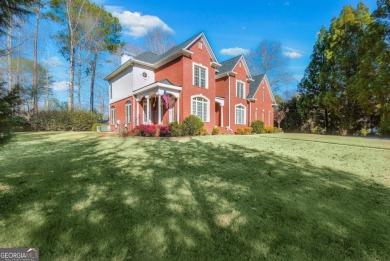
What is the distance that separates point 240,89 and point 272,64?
15.9 m

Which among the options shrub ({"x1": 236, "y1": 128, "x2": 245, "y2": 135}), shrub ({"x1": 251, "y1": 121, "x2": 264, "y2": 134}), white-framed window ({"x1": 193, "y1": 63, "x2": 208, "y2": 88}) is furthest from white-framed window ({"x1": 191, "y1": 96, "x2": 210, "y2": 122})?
shrub ({"x1": 251, "y1": 121, "x2": 264, "y2": 134})

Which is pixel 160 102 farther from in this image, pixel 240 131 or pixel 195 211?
pixel 195 211

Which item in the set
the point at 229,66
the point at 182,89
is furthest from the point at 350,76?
the point at 182,89

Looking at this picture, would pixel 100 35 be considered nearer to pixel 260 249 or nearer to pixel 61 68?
pixel 61 68

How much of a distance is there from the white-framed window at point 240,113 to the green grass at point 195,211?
51.4ft

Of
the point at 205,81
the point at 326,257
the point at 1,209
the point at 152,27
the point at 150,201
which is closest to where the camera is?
the point at 326,257

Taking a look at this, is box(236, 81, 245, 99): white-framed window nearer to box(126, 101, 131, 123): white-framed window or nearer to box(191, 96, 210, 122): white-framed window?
box(191, 96, 210, 122): white-framed window

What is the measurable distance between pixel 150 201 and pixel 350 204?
3.50 m

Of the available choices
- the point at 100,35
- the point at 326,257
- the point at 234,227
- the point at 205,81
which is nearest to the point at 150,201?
the point at 234,227

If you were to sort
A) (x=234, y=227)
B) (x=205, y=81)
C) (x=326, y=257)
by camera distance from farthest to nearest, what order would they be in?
(x=205, y=81)
(x=234, y=227)
(x=326, y=257)

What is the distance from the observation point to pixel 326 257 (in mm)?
2133

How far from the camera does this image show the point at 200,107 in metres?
16.3

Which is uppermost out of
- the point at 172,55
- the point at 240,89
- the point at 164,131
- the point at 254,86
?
the point at 172,55

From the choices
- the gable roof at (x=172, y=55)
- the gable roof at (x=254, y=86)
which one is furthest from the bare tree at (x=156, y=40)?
the gable roof at (x=254, y=86)
